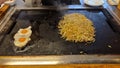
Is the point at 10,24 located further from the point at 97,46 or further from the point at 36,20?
the point at 97,46

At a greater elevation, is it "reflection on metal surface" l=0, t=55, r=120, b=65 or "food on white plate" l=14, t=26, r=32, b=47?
"food on white plate" l=14, t=26, r=32, b=47

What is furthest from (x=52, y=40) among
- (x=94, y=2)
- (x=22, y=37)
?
(x=94, y=2)

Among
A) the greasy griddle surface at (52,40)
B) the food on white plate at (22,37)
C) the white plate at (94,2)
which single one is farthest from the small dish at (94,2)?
the food on white plate at (22,37)

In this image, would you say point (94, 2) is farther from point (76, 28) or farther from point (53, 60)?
point (53, 60)

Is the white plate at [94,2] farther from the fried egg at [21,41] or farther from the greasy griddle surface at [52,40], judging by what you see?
the fried egg at [21,41]

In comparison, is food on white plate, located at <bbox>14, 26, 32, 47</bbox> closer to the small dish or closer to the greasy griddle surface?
the greasy griddle surface

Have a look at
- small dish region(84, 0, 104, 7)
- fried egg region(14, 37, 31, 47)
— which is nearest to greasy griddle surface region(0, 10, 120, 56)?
fried egg region(14, 37, 31, 47)
